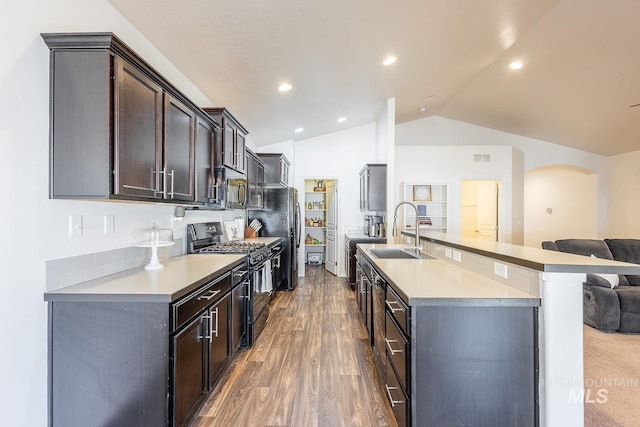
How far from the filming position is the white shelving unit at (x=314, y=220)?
7.82 m

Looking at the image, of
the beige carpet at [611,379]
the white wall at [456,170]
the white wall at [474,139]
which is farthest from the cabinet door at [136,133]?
the white wall at [474,139]

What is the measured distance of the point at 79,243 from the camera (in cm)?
175

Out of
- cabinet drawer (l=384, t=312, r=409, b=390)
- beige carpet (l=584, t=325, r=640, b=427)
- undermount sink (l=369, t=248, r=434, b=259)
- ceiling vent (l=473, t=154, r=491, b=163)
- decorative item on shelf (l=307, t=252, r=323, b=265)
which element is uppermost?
ceiling vent (l=473, t=154, r=491, b=163)

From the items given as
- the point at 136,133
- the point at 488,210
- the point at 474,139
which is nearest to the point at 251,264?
the point at 136,133

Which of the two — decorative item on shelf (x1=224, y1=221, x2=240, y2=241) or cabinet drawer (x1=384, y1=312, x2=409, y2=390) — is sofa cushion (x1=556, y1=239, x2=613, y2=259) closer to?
cabinet drawer (x1=384, y1=312, x2=409, y2=390)

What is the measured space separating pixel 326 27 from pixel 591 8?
107 inches

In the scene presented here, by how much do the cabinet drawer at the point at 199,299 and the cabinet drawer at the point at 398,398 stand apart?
1239 millimetres

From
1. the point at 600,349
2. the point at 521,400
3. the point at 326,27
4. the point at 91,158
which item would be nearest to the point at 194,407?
the point at 91,158

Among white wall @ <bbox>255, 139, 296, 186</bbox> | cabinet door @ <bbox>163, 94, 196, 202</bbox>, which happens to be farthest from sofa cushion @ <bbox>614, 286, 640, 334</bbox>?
white wall @ <bbox>255, 139, 296, 186</bbox>

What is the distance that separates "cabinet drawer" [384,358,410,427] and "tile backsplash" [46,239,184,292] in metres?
1.90

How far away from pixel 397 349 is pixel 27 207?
2.02 m

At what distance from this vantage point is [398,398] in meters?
1.70

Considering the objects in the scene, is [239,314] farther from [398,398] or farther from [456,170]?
[456,170]

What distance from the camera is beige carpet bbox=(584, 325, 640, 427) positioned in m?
2.03
